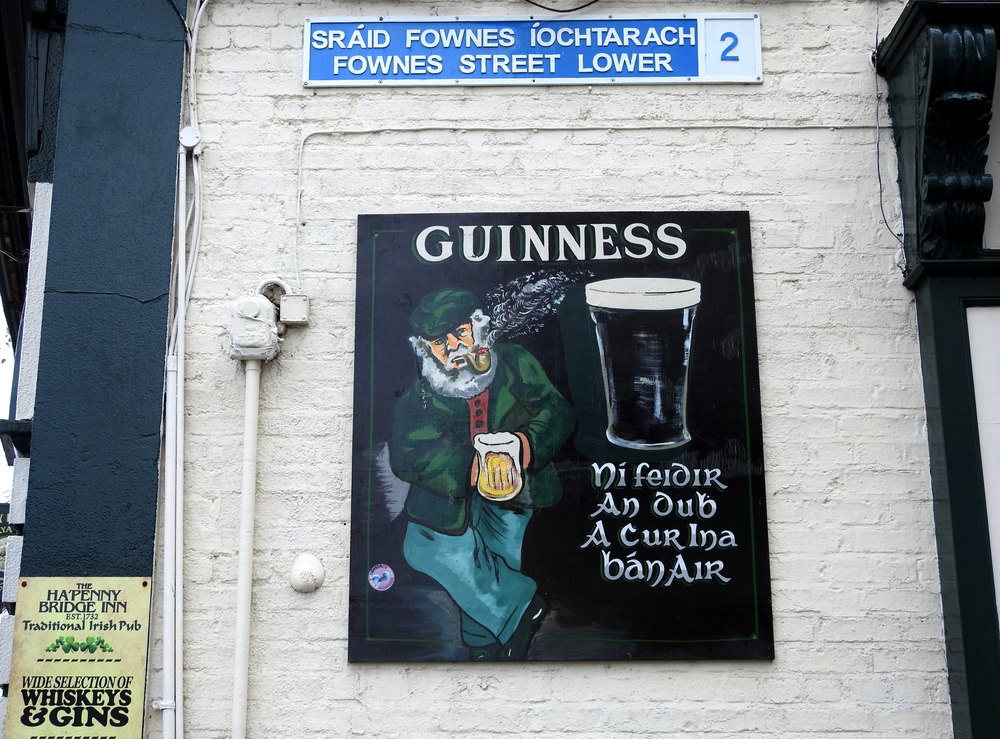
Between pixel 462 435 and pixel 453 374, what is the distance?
233 mm

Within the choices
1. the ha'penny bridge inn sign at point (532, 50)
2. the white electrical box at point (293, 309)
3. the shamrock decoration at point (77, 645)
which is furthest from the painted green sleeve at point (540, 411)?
the shamrock decoration at point (77, 645)

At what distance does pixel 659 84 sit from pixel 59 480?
2737 mm

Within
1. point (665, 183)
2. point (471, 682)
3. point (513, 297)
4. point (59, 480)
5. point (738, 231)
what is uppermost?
point (665, 183)

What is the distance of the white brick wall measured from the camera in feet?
10.1

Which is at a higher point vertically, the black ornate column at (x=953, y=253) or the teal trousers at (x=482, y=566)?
the black ornate column at (x=953, y=253)

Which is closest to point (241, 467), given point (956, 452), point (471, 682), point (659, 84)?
point (471, 682)

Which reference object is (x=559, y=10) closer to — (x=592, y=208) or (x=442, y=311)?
(x=592, y=208)

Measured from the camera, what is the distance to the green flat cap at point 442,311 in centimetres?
331

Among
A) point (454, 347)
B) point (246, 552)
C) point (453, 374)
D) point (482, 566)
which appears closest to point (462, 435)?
point (453, 374)

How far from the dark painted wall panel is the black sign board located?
794 millimetres

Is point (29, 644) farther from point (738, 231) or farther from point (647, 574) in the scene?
point (738, 231)

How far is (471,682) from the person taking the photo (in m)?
3.08

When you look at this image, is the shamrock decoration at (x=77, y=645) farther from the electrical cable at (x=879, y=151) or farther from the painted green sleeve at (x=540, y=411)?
the electrical cable at (x=879, y=151)

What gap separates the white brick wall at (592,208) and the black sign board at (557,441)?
0.29 feet
